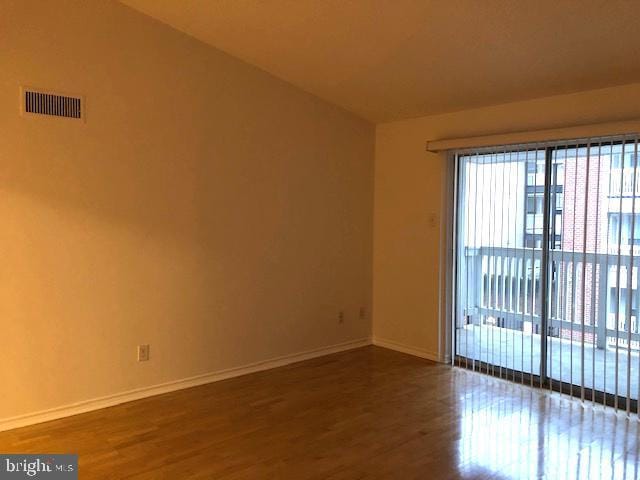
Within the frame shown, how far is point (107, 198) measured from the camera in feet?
12.4

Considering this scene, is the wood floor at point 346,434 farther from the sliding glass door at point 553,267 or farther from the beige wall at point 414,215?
the beige wall at point 414,215

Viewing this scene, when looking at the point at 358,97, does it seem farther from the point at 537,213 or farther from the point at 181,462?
the point at 181,462

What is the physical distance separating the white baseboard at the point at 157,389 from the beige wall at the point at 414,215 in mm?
637

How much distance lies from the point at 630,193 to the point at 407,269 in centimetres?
212

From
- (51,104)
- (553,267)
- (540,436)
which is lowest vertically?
(540,436)

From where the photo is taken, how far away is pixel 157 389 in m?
4.07

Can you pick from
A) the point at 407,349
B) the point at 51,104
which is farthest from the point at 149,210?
the point at 407,349

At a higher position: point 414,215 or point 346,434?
point 414,215

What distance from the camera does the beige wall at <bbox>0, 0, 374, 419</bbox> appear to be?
11.4 feet

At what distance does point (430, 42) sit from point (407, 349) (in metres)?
2.93

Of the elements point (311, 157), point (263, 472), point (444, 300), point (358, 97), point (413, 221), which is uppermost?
point (358, 97)

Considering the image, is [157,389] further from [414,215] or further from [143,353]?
[414,215]

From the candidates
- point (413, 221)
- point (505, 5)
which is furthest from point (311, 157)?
point (505, 5)

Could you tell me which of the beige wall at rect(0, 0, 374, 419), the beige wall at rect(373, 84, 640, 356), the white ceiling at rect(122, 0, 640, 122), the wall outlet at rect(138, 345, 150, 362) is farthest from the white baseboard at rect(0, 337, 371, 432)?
the white ceiling at rect(122, 0, 640, 122)
